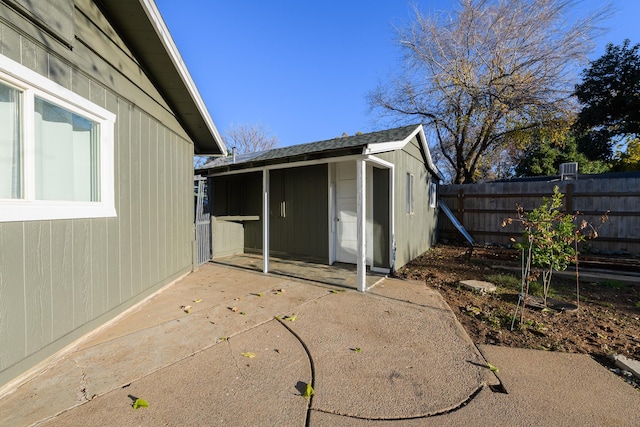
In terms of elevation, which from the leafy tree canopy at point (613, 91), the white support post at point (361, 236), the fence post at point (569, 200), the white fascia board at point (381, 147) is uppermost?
the leafy tree canopy at point (613, 91)

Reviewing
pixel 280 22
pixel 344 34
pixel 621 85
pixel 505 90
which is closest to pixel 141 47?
pixel 280 22

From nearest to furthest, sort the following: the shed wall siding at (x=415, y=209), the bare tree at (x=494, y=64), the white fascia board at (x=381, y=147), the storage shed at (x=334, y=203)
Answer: the white fascia board at (x=381, y=147) < the storage shed at (x=334, y=203) < the shed wall siding at (x=415, y=209) < the bare tree at (x=494, y=64)

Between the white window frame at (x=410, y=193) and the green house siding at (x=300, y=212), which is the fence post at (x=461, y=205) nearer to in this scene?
the white window frame at (x=410, y=193)

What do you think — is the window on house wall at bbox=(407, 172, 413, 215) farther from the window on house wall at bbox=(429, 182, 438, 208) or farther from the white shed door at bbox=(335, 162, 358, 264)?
the window on house wall at bbox=(429, 182, 438, 208)

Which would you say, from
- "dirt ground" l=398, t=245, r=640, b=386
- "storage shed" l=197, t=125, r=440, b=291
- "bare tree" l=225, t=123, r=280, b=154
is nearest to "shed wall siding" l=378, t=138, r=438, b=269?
"storage shed" l=197, t=125, r=440, b=291

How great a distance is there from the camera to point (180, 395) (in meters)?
2.19

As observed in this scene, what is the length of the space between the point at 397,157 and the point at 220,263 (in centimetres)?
466

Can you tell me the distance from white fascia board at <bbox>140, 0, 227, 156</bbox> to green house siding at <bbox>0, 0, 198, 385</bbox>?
494 millimetres

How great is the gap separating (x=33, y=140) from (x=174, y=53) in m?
2.40

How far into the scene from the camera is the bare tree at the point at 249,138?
29391mm

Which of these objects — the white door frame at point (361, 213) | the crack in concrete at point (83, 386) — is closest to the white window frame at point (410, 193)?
the white door frame at point (361, 213)

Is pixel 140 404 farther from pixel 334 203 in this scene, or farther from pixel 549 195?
pixel 549 195

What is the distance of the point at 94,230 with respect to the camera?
3229 mm

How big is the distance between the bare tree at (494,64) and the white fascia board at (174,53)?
11.6m
